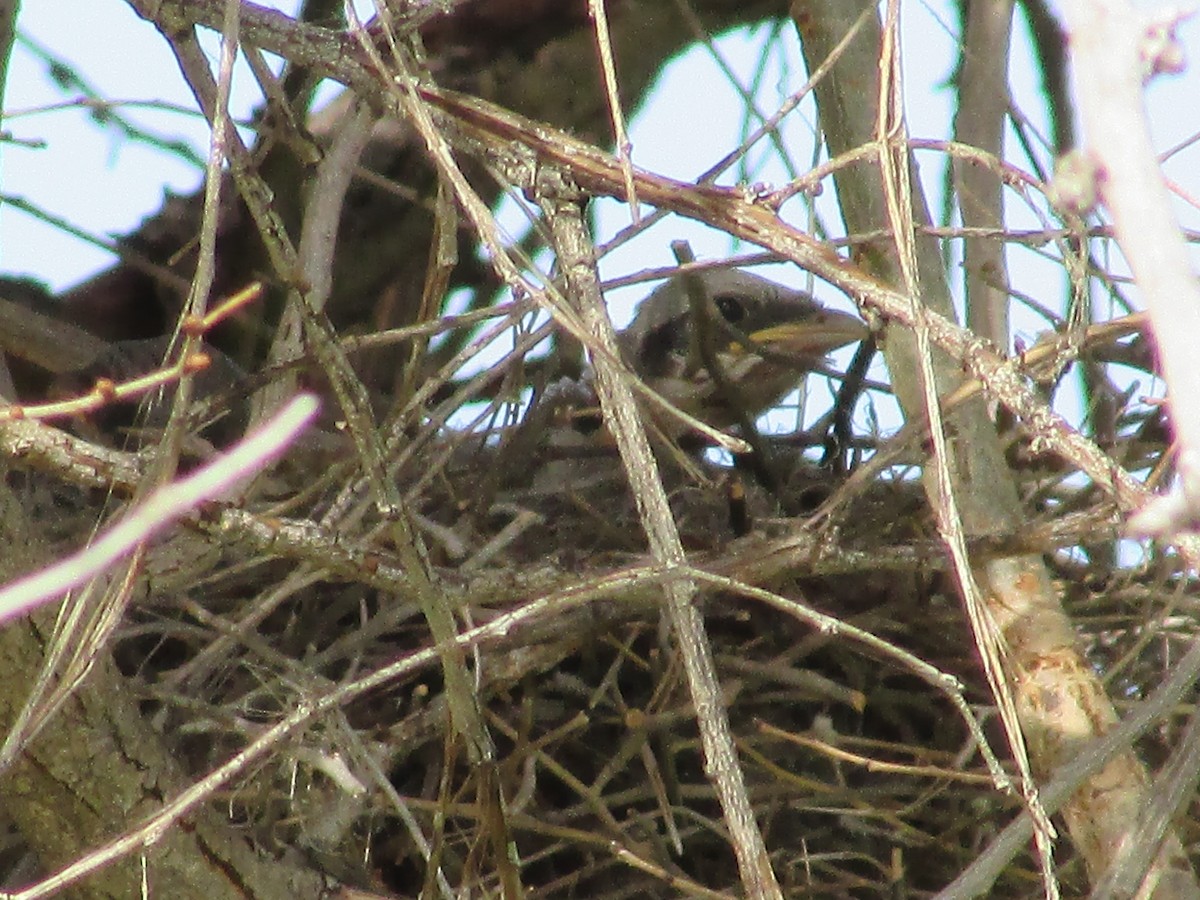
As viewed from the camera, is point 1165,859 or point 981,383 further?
point 1165,859

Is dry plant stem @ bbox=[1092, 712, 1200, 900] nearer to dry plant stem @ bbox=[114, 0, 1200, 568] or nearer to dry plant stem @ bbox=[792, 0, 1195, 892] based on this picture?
dry plant stem @ bbox=[792, 0, 1195, 892]

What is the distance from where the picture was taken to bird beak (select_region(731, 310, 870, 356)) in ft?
8.73

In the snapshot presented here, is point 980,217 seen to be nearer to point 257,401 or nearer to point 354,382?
point 257,401

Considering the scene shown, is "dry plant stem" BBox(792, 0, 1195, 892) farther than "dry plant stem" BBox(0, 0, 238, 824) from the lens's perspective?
Yes

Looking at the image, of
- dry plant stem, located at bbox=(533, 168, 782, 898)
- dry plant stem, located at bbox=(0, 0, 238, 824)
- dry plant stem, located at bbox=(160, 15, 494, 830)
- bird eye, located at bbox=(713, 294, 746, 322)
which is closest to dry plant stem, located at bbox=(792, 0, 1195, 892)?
dry plant stem, located at bbox=(533, 168, 782, 898)

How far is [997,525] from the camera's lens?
180cm

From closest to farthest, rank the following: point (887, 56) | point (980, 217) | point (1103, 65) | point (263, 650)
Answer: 1. point (1103, 65)
2. point (887, 56)
3. point (263, 650)
4. point (980, 217)

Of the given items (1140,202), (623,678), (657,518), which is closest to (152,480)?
(657,518)

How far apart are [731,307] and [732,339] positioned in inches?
17.2

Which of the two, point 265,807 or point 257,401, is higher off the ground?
point 257,401

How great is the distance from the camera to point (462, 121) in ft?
4.58

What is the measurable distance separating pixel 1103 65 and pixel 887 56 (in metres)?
0.73

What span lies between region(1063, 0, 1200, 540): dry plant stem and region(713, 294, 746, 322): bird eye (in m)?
2.26

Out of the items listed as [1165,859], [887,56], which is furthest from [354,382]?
[1165,859]
